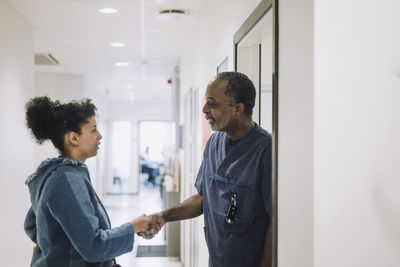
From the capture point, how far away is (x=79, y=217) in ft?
4.97

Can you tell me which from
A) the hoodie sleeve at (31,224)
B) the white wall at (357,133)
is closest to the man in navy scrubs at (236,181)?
the white wall at (357,133)

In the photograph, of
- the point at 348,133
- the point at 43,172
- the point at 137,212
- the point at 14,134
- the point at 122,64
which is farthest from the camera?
the point at 137,212

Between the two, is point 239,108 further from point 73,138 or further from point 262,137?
point 73,138

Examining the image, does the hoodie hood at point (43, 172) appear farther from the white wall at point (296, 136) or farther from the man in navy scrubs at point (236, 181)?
the white wall at point (296, 136)

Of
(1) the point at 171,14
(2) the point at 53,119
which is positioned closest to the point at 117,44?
(1) the point at 171,14

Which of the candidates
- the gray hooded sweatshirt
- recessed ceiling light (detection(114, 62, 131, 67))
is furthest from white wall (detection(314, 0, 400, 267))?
recessed ceiling light (detection(114, 62, 131, 67))

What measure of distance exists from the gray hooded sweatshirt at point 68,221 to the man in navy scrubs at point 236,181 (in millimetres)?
372

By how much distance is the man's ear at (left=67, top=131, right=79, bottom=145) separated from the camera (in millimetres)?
1713

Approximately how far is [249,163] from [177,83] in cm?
540

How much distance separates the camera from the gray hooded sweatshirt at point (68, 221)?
152 centimetres

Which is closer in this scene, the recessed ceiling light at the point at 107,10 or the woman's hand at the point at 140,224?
the woman's hand at the point at 140,224

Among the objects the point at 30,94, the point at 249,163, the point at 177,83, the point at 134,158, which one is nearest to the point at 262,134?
the point at 249,163

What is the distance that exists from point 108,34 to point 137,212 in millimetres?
5586

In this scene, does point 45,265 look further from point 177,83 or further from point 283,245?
point 177,83
